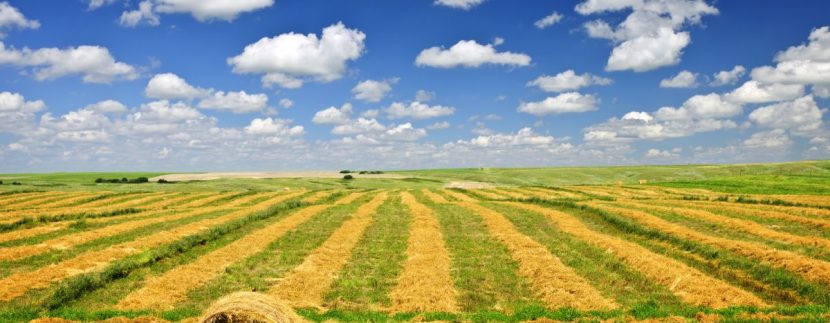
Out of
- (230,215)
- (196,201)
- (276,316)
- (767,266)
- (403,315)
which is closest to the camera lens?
(276,316)

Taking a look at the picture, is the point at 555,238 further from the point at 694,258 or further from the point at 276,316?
the point at 276,316

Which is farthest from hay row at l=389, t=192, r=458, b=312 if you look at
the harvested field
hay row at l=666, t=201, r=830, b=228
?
hay row at l=666, t=201, r=830, b=228

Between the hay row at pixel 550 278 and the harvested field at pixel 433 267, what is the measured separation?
9 cm

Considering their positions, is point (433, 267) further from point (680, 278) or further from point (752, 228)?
point (752, 228)

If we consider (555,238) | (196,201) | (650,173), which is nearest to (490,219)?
(555,238)

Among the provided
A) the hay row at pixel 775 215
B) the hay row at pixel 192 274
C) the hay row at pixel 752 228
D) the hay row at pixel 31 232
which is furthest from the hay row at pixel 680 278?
the hay row at pixel 31 232

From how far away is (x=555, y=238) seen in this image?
102 ft

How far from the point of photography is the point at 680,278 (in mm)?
20234

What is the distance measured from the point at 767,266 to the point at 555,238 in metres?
11.4

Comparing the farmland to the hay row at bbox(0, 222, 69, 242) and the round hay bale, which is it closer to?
the hay row at bbox(0, 222, 69, 242)

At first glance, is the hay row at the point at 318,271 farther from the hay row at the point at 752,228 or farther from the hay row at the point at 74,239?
the hay row at the point at 752,228

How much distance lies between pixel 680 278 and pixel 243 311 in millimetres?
15882

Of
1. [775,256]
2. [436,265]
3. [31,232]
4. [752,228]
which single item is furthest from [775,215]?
[31,232]

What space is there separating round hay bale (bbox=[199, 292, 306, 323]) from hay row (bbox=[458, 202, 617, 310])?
9005 millimetres
